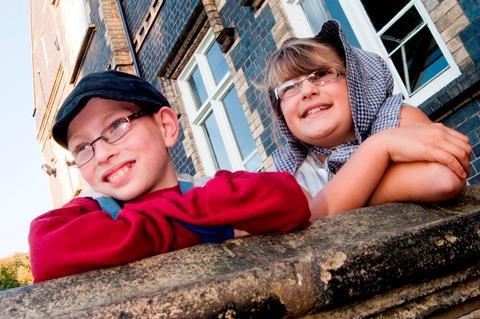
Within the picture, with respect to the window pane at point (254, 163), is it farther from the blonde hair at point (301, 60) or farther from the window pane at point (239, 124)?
the blonde hair at point (301, 60)

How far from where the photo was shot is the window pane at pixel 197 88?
7310 mm

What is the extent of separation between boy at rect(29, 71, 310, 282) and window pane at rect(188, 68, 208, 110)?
5.81 meters

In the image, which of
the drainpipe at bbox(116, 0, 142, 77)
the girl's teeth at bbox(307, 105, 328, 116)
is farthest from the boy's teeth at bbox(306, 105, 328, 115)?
the drainpipe at bbox(116, 0, 142, 77)

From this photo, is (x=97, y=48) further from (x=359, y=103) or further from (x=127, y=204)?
(x=127, y=204)

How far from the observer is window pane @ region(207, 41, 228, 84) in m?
6.62

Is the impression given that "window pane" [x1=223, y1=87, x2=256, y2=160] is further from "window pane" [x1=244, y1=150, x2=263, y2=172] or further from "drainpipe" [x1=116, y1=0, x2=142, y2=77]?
"drainpipe" [x1=116, y1=0, x2=142, y2=77]

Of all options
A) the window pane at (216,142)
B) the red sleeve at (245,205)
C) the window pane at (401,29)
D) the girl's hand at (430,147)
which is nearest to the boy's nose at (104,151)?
the red sleeve at (245,205)

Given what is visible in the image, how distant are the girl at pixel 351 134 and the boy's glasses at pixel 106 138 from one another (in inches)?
28.7

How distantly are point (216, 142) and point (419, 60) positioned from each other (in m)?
3.84

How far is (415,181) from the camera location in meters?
1.31

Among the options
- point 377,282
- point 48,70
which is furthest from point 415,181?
point 48,70

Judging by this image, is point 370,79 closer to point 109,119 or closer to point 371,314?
point 109,119

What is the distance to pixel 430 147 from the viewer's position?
50.4 inches

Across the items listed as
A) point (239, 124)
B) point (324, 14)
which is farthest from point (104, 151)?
point (239, 124)
